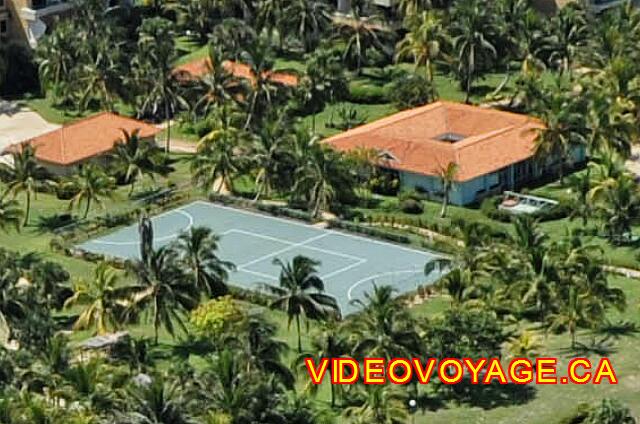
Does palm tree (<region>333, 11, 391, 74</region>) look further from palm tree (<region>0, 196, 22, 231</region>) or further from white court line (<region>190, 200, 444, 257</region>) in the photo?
palm tree (<region>0, 196, 22, 231</region>)

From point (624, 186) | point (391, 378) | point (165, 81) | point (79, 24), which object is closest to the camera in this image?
point (391, 378)

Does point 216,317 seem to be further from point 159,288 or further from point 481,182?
point 481,182

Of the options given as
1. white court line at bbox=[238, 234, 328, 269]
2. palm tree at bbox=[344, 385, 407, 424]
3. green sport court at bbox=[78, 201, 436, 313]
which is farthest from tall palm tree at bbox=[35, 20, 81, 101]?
palm tree at bbox=[344, 385, 407, 424]

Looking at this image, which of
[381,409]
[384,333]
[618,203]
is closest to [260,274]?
[618,203]

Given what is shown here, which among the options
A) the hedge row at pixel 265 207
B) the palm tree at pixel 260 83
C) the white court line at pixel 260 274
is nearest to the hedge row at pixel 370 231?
the hedge row at pixel 265 207

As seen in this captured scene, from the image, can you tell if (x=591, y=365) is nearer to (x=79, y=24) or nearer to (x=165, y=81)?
(x=165, y=81)

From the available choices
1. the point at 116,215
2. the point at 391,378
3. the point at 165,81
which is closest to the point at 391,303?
the point at 391,378

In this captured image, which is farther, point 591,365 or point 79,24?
point 79,24
